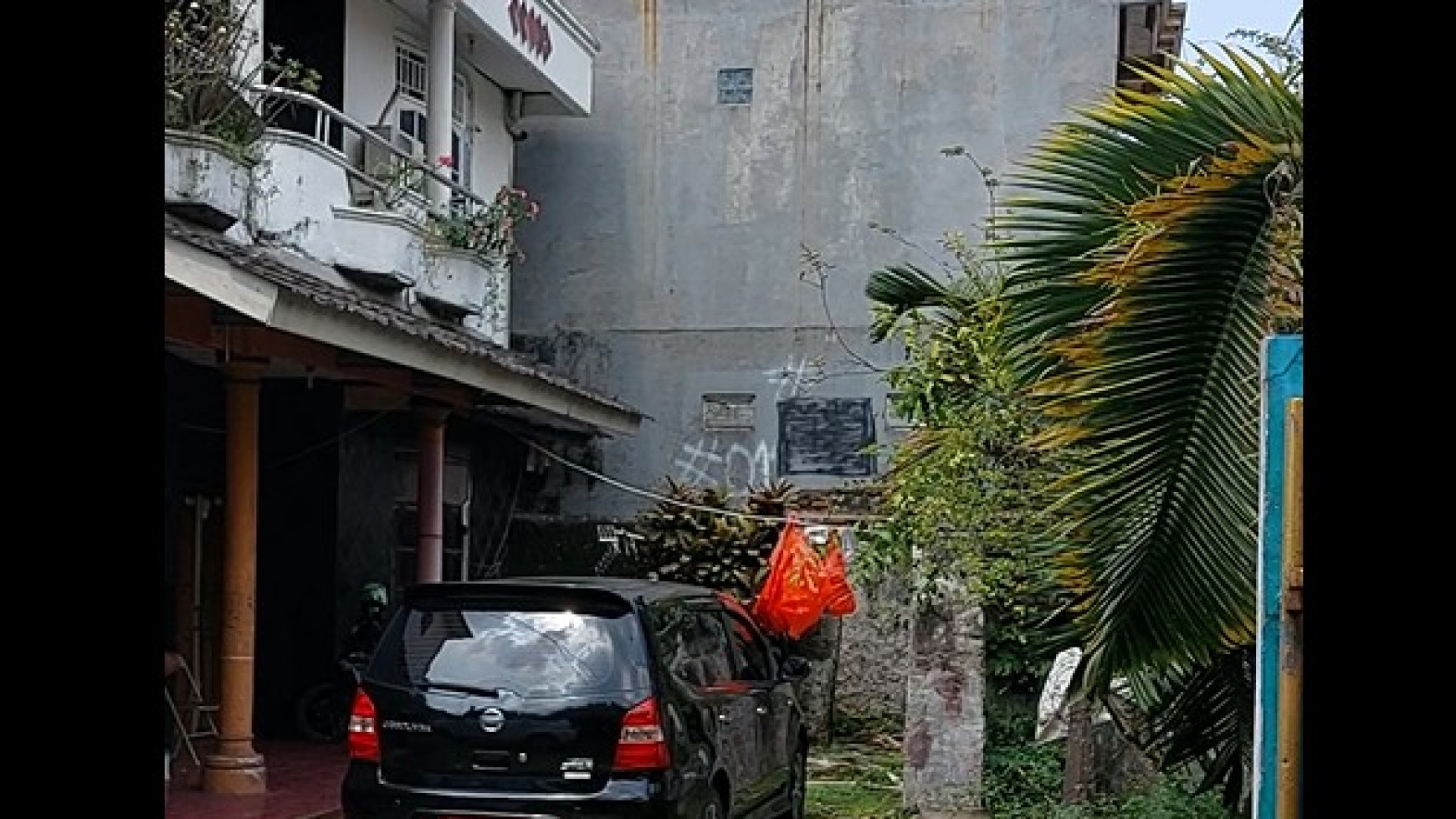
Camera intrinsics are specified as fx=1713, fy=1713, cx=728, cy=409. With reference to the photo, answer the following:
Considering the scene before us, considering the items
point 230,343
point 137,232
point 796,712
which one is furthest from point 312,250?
point 137,232

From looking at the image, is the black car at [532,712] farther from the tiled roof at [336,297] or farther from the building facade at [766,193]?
the building facade at [766,193]

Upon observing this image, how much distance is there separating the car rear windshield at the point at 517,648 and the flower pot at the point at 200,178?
2978mm

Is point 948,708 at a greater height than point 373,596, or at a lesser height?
lesser

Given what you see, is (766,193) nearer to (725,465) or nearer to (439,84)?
(725,465)

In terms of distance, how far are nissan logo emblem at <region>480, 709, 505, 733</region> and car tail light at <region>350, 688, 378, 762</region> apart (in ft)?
1.84

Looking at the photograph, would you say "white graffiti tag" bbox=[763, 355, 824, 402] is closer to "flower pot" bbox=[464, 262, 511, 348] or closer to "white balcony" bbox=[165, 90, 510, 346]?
"flower pot" bbox=[464, 262, 511, 348]

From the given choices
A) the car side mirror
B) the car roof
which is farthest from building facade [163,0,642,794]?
the car side mirror

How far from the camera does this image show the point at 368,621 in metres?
14.3

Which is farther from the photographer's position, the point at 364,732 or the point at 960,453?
the point at 960,453

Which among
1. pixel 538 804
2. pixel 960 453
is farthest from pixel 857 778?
pixel 538 804

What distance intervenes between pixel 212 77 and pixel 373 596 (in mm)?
5755

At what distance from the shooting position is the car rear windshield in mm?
8008

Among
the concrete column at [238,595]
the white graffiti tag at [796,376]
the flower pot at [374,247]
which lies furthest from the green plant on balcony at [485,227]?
the white graffiti tag at [796,376]

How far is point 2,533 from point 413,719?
6414 mm
